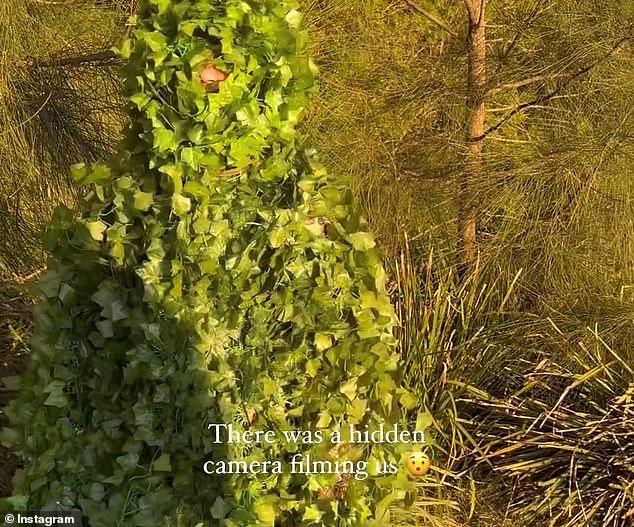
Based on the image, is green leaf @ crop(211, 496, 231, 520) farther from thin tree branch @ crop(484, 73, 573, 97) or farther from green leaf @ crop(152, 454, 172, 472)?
thin tree branch @ crop(484, 73, 573, 97)

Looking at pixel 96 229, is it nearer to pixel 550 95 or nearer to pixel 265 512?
pixel 265 512

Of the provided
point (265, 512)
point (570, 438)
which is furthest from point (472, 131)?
point (265, 512)

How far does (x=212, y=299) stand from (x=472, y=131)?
3.83 feet

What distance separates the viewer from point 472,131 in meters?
1.94

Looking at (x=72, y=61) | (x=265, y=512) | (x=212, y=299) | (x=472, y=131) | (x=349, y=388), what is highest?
(x=72, y=61)

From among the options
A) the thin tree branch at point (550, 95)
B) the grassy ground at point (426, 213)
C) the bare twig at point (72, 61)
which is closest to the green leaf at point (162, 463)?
the grassy ground at point (426, 213)

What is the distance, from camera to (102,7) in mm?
2156

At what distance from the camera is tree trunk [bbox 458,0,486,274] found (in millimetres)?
1857

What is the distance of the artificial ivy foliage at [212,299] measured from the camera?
0.92 metres

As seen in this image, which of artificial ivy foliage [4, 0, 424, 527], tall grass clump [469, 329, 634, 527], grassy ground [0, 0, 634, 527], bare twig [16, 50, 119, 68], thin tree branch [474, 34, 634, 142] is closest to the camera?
artificial ivy foliage [4, 0, 424, 527]

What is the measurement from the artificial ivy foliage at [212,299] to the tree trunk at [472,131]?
3.23 ft

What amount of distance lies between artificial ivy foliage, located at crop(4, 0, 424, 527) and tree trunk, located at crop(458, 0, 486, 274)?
0.98 metres

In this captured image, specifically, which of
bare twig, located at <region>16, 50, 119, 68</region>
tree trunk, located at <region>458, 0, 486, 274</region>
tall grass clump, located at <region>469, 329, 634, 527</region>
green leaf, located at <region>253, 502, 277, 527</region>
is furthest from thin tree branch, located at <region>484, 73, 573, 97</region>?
green leaf, located at <region>253, 502, 277, 527</region>

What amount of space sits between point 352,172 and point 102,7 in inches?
32.0
